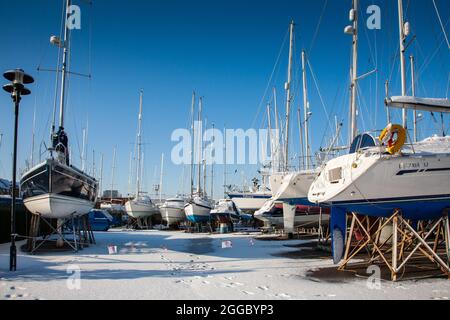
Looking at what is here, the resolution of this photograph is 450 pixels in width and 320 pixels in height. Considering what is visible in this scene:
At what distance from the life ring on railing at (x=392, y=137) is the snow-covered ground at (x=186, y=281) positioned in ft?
11.8

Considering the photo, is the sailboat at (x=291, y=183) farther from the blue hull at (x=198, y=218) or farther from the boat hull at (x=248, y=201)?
the boat hull at (x=248, y=201)

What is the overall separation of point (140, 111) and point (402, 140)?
39.4 metres

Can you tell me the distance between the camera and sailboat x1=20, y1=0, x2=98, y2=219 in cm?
1664

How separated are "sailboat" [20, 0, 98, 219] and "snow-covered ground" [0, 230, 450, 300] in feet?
10.3

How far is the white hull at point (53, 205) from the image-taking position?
16641mm

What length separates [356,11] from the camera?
17.3 meters

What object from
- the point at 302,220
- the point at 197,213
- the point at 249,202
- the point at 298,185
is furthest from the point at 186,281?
the point at 249,202

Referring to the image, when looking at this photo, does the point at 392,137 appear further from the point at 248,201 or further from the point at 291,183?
the point at 248,201

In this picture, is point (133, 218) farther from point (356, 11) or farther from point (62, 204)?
point (356, 11)

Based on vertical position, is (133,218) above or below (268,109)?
below

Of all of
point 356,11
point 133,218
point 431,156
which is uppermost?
point 356,11

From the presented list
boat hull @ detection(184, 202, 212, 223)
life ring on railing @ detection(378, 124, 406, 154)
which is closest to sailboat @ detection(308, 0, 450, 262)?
life ring on railing @ detection(378, 124, 406, 154)
